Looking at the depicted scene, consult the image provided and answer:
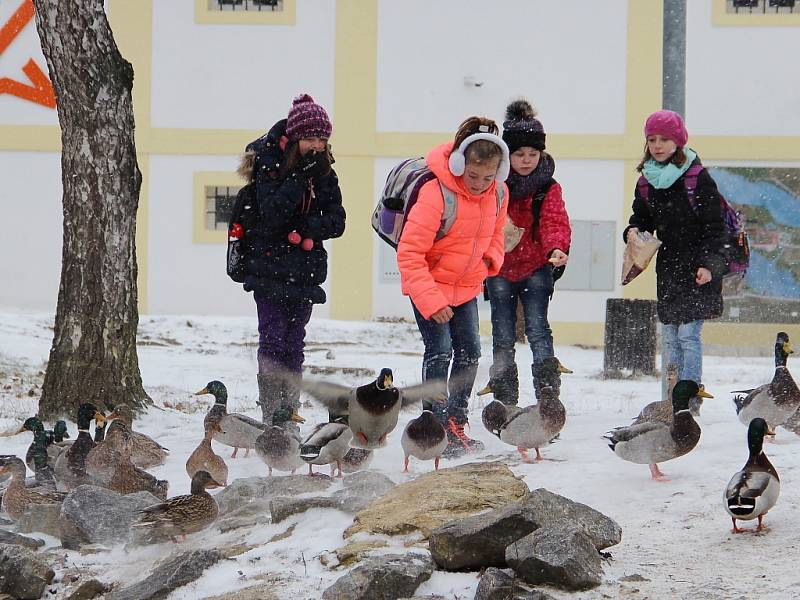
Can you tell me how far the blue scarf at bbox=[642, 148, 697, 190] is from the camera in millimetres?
7484

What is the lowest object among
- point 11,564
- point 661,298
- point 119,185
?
point 11,564

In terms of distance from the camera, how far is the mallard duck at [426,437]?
6215 mm

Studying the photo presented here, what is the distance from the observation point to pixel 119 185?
8.52 meters

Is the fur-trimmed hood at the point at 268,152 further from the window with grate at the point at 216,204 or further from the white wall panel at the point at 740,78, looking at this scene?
the white wall panel at the point at 740,78

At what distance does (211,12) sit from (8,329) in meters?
6.75

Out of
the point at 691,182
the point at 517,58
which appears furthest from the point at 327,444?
the point at 517,58

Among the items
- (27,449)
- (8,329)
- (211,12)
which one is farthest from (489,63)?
(27,449)

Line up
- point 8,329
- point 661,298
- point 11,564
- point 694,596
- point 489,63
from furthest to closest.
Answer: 1. point 489,63
2. point 8,329
3. point 661,298
4. point 11,564
5. point 694,596

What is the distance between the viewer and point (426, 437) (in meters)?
6.21

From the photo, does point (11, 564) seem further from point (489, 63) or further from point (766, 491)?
point (489, 63)

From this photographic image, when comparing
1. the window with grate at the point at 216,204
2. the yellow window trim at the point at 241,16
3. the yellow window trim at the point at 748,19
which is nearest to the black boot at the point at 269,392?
the window with grate at the point at 216,204

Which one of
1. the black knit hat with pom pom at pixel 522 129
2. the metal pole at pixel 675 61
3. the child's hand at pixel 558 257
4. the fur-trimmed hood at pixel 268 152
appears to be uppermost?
the metal pole at pixel 675 61

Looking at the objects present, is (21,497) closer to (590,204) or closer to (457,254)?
(457,254)

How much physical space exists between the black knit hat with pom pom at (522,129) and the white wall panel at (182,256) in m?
11.7
